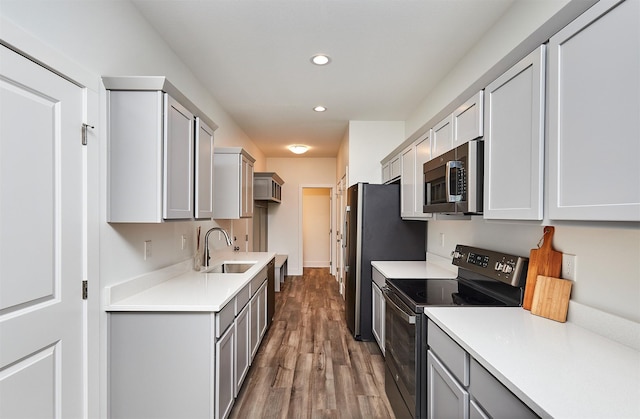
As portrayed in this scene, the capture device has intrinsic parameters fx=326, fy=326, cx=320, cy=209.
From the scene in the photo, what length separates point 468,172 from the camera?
5.86 ft

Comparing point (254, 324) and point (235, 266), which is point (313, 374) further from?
point (235, 266)

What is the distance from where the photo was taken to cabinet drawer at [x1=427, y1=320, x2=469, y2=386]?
133 cm

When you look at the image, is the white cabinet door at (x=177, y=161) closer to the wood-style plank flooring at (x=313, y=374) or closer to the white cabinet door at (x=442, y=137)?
the wood-style plank flooring at (x=313, y=374)

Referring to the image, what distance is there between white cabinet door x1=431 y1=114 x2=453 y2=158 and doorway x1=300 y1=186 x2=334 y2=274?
5837mm

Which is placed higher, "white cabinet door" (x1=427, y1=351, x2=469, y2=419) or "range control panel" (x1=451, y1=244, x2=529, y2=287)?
"range control panel" (x1=451, y1=244, x2=529, y2=287)

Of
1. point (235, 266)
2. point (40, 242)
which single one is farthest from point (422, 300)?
point (235, 266)

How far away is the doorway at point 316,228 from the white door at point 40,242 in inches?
265

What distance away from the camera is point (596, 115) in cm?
103

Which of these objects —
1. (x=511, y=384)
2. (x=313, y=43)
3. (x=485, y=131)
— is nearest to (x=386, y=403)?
(x=511, y=384)

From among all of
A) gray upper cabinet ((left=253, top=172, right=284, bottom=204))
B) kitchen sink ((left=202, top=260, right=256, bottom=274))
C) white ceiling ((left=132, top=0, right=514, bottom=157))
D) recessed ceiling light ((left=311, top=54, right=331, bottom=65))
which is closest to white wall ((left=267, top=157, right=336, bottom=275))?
gray upper cabinet ((left=253, top=172, right=284, bottom=204))

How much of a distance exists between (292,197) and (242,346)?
4962 mm

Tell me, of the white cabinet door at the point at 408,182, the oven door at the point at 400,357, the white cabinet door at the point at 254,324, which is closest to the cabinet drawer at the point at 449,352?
the oven door at the point at 400,357

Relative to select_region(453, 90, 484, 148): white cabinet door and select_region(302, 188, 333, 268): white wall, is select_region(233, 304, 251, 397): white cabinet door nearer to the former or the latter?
select_region(453, 90, 484, 148): white cabinet door

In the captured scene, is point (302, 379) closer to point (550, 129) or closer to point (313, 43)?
point (550, 129)
